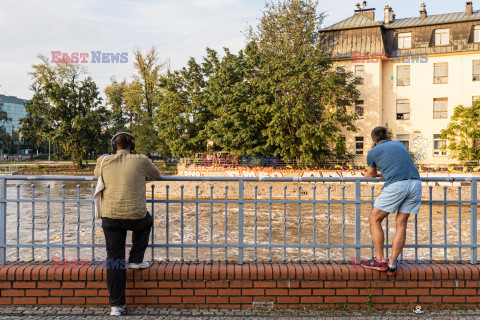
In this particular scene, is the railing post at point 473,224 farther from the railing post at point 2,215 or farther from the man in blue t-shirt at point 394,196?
the railing post at point 2,215

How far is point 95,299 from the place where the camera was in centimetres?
475

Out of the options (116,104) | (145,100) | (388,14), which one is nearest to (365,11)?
(388,14)

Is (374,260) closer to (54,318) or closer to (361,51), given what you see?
(54,318)

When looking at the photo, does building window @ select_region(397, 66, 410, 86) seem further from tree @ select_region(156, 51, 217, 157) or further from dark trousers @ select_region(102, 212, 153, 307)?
dark trousers @ select_region(102, 212, 153, 307)

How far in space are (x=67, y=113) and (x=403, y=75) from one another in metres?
42.1

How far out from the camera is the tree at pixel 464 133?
33.4 metres

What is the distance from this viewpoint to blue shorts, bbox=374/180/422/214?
467 centimetres

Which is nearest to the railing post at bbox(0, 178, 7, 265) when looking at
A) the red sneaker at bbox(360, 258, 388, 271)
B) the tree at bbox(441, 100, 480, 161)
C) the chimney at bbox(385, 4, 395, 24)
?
the red sneaker at bbox(360, 258, 388, 271)

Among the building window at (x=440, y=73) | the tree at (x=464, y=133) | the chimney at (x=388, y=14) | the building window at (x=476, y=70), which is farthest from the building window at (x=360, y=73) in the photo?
the building window at (x=476, y=70)

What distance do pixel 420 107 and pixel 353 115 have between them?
8.00m

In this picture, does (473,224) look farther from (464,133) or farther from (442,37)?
(442,37)

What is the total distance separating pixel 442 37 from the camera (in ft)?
121

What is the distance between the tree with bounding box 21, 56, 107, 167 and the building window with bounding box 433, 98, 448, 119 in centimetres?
4018

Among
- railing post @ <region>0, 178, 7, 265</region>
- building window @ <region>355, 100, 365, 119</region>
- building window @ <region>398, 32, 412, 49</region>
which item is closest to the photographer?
railing post @ <region>0, 178, 7, 265</region>
